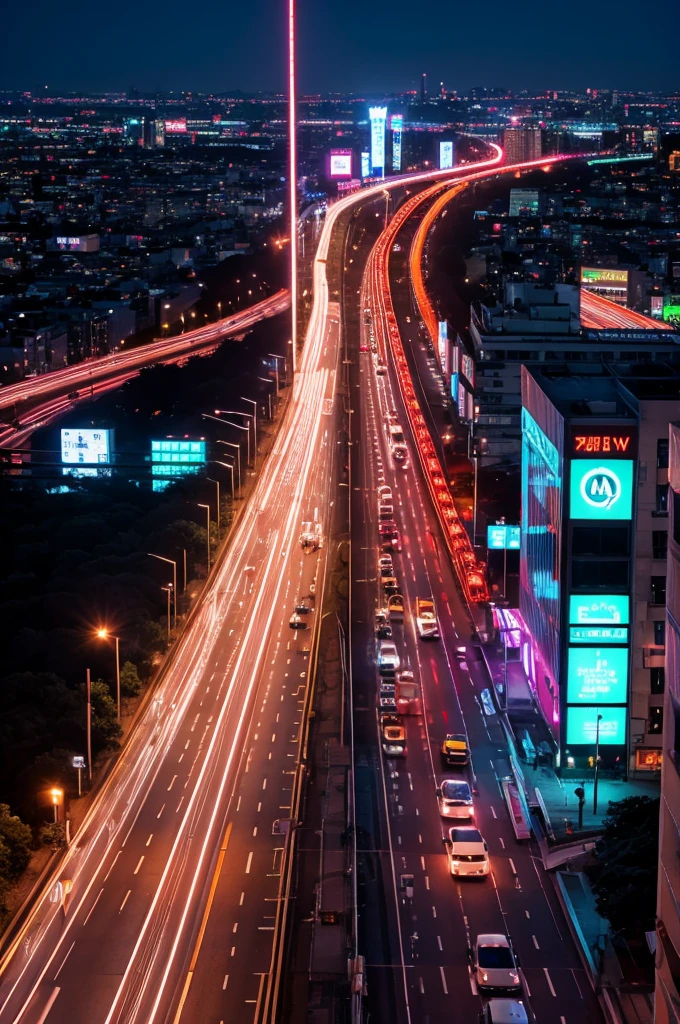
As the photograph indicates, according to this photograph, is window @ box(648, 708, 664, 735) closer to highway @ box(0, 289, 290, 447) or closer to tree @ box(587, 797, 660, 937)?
tree @ box(587, 797, 660, 937)

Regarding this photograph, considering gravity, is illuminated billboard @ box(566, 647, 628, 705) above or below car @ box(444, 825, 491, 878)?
above

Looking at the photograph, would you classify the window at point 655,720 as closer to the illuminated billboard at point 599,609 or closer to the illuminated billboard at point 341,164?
the illuminated billboard at point 599,609

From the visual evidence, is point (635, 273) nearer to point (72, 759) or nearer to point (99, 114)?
point (72, 759)

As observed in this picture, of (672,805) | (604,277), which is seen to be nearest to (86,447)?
(672,805)

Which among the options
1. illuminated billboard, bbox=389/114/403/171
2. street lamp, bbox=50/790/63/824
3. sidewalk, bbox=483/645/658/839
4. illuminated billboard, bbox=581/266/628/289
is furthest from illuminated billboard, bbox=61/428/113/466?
illuminated billboard, bbox=389/114/403/171

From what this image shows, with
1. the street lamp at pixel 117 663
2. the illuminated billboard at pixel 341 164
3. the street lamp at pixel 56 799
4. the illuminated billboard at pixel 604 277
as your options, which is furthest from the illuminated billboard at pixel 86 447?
the illuminated billboard at pixel 341 164

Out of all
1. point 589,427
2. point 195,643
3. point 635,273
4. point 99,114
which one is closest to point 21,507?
point 195,643
